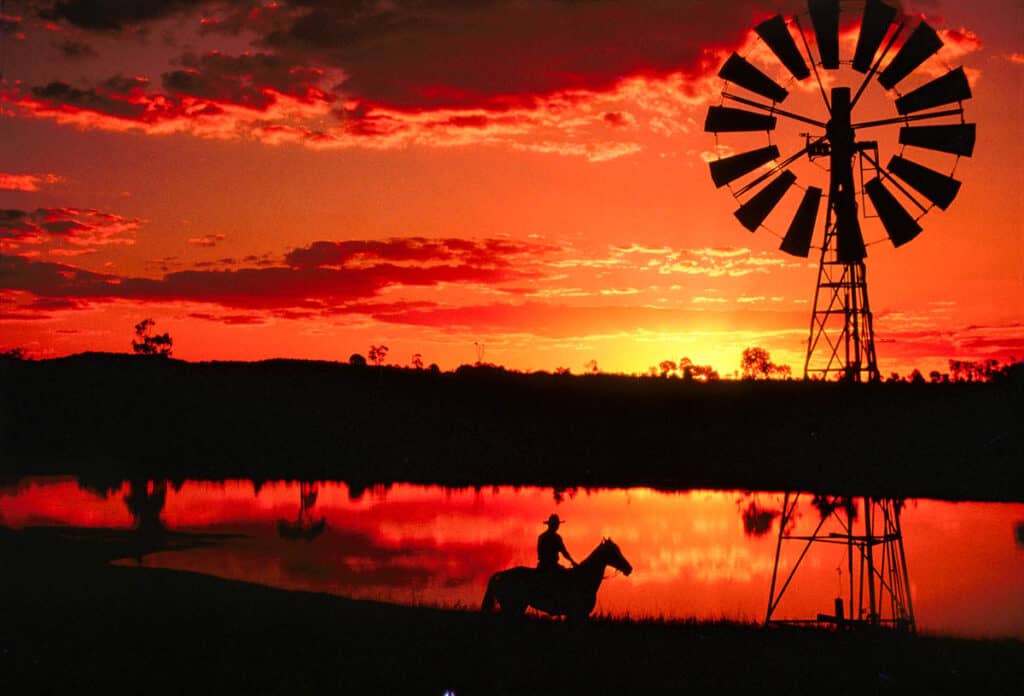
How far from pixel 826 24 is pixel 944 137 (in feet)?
9.95

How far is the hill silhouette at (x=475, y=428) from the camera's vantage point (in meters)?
53.2

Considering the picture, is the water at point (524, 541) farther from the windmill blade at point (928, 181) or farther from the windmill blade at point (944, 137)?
the windmill blade at point (944, 137)

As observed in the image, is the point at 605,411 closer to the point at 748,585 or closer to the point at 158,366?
the point at 158,366

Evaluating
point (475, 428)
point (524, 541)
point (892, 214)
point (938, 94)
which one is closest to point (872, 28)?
point (938, 94)

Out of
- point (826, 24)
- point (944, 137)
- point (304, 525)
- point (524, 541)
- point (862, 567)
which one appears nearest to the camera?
point (826, 24)

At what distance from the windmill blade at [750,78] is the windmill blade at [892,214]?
239 cm

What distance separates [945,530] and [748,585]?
42.7ft

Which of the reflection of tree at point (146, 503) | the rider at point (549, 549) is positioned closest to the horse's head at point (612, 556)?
the rider at point (549, 549)

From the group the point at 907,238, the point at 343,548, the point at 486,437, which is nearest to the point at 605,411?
the point at 486,437

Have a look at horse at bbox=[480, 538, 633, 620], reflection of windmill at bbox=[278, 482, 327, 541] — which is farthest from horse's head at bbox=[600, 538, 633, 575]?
reflection of windmill at bbox=[278, 482, 327, 541]

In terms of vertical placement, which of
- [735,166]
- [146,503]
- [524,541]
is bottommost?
[524,541]

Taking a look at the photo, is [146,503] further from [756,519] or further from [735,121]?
[735,121]

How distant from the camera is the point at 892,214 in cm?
1934

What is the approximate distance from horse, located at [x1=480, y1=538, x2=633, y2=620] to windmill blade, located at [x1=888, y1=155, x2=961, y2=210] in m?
8.70
